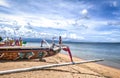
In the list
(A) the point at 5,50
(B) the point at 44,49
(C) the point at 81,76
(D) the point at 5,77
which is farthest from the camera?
(B) the point at 44,49

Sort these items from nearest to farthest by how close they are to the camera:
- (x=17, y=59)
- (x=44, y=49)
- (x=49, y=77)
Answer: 1. (x=49, y=77)
2. (x=17, y=59)
3. (x=44, y=49)

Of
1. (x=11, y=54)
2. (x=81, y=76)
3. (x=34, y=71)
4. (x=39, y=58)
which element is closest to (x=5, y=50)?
(x=11, y=54)

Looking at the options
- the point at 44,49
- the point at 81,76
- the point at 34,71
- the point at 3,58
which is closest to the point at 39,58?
the point at 44,49

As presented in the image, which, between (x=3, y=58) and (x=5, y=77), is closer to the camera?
(x=5, y=77)

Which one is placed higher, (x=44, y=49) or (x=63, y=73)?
(x=44, y=49)

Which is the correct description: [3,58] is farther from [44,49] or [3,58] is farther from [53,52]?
[53,52]

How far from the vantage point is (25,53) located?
15.5 metres

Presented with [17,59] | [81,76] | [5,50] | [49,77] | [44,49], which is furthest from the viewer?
[44,49]

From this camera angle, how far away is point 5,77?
29.9ft

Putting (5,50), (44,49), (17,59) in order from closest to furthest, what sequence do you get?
(5,50) → (17,59) → (44,49)

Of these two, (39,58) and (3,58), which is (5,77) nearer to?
(3,58)

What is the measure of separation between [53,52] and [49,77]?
7354mm

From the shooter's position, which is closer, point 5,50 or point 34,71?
point 34,71

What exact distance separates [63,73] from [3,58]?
20.8ft
